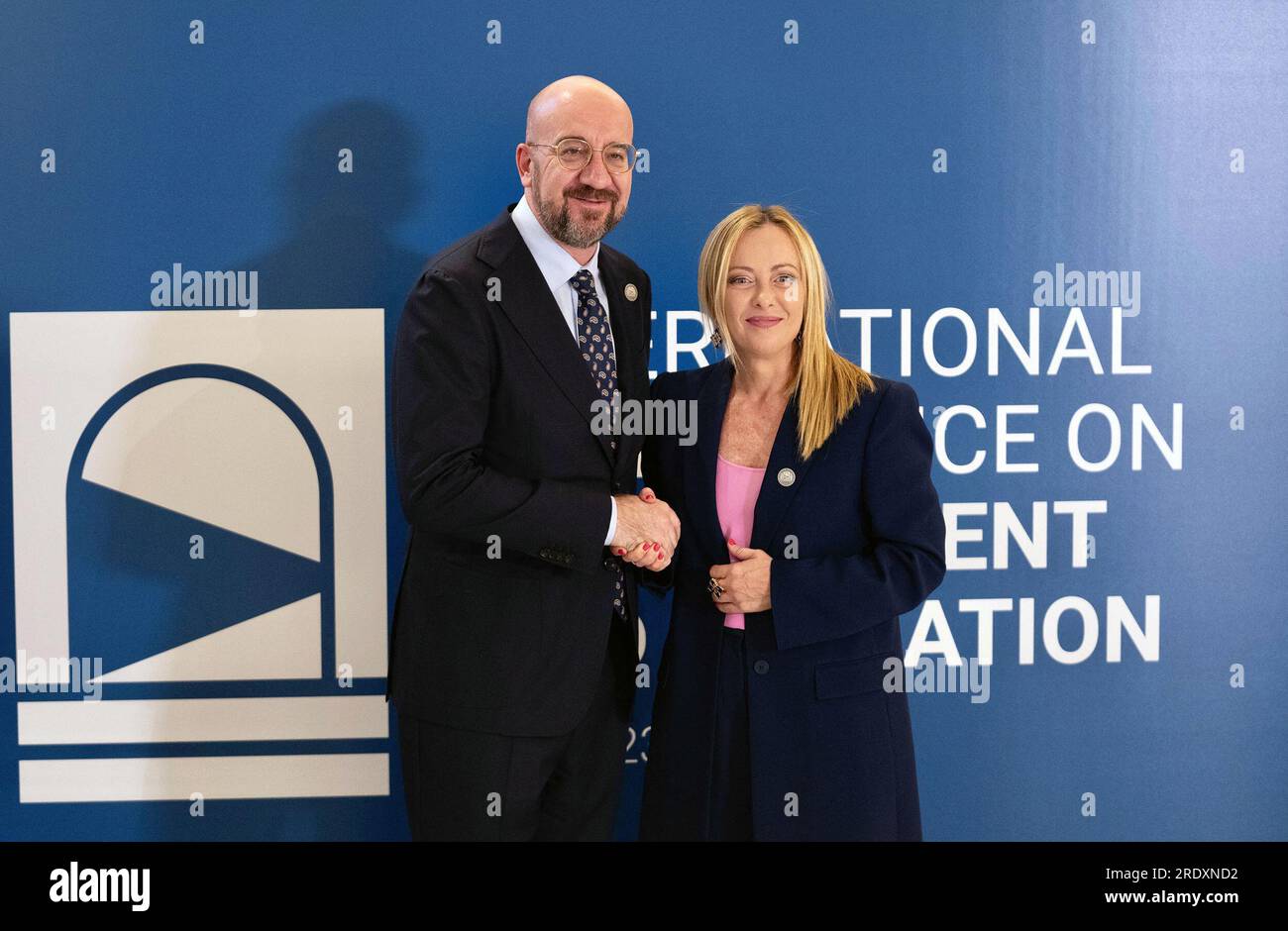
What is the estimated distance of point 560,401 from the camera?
8.13ft

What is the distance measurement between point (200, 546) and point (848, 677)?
1782 millimetres

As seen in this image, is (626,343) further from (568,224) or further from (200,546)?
(200,546)

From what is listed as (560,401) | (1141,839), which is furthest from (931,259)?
(1141,839)

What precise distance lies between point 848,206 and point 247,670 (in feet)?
6.76

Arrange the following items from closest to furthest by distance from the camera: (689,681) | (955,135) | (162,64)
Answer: (689,681)
(162,64)
(955,135)

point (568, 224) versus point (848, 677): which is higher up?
point (568, 224)

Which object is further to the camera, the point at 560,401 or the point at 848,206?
the point at 848,206

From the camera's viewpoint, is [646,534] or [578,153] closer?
[646,534]

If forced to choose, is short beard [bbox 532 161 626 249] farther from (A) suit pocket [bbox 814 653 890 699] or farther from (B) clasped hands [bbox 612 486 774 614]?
(A) suit pocket [bbox 814 653 890 699]

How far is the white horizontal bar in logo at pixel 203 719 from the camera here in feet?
10.3

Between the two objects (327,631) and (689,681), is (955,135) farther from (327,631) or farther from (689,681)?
(327,631)

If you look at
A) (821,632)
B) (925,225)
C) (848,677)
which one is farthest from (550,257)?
(925,225)

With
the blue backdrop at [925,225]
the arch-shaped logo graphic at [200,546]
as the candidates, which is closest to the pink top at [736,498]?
the blue backdrop at [925,225]

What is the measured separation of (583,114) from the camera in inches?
99.7
